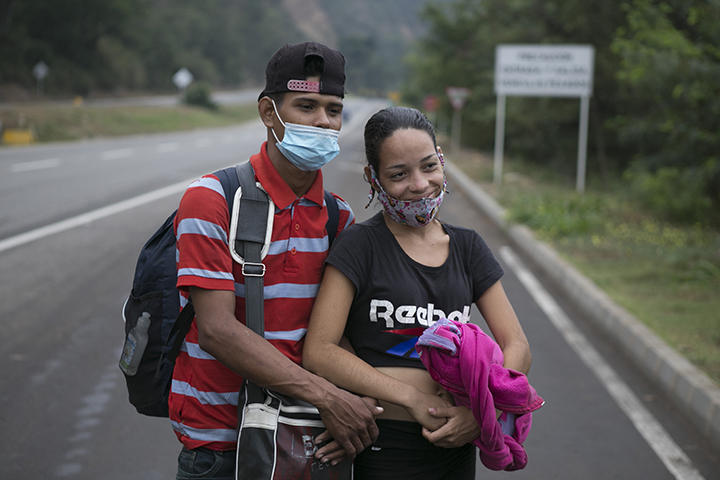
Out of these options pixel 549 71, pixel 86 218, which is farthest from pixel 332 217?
pixel 549 71

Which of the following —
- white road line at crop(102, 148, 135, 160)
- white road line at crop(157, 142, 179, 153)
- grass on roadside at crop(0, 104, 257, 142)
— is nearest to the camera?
white road line at crop(102, 148, 135, 160)

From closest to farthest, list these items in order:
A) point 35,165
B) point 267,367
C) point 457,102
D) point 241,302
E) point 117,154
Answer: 1. point 267,367
2. point 241,302
3. point 35,165
4. point 117,154
5. point 457,102

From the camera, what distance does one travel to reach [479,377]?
1.85 metres

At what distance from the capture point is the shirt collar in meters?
1.99

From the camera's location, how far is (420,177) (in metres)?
2.10

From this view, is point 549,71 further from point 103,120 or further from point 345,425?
point 103,120

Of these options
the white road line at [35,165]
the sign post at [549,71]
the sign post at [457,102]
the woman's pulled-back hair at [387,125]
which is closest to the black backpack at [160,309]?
the woman's pulled-back hair at [387,125]

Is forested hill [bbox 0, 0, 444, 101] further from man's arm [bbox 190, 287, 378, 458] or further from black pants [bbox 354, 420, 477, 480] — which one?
man's arm [bbox 190, 287, 378, 458]

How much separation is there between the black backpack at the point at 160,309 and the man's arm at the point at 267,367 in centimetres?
14

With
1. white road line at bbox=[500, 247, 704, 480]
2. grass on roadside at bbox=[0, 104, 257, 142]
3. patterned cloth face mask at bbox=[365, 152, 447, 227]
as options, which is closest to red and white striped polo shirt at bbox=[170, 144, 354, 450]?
patterned cloth face mask at bbox=[365, 152, 447, 227]

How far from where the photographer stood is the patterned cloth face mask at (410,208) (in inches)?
82.5

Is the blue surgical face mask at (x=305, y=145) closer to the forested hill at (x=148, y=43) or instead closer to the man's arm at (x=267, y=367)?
the man's arm at (x=267, y=367)

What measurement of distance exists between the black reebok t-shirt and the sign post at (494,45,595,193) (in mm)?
14231

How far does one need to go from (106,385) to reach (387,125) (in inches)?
144
